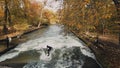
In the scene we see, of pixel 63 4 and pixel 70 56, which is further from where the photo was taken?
pixel 70 56

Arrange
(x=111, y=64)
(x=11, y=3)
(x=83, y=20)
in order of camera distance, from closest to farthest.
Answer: (x=83, y=20)
(x=111, y=64)
(x=11, y=3)

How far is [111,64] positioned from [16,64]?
24.8 ft

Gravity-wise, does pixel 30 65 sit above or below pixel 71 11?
below

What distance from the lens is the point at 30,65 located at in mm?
15211

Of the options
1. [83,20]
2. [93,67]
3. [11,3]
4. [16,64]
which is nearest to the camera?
[83,20]

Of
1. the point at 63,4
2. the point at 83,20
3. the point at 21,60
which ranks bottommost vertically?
the point at 21,60

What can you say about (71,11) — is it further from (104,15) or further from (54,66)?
(54,66)

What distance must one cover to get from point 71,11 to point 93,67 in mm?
5698

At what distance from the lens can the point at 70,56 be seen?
18203 millimetres

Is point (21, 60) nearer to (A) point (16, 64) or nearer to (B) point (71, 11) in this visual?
(A) point (16, 64)

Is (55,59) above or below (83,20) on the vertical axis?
below

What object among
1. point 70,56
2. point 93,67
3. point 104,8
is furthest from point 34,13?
point 104,8

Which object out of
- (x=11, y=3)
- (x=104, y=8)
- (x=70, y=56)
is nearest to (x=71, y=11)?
(x=104, y=8)

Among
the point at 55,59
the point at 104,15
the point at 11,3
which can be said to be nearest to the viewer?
the point at 104,15
